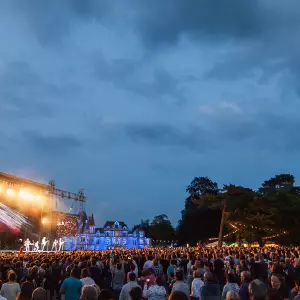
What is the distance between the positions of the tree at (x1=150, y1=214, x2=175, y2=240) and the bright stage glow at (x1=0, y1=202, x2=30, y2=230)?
8215 cm

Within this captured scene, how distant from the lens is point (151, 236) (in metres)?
141

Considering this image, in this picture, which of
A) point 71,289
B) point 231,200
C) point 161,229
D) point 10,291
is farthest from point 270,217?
point 161,229

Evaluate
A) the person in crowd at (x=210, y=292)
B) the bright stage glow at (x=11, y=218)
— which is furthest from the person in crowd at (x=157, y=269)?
the bright stage glow at (x=11, y=218)

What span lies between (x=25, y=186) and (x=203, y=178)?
52964mm

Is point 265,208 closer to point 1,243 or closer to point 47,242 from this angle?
point 47,242

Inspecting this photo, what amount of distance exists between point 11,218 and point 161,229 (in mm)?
88955

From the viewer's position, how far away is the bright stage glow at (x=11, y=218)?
49.3 m

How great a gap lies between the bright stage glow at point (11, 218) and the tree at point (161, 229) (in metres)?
82.2

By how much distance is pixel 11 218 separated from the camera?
171ft

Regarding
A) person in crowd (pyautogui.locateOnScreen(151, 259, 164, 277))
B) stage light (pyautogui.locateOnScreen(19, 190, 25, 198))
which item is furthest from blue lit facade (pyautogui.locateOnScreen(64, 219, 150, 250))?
person in crowd (pyautogui.locateOnScreen(151, 259, 164, 277))

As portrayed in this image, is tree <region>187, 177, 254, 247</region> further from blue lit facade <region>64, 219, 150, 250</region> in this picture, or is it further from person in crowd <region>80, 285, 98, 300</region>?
blue lit facade <region>64, 219, 150, 250</region>

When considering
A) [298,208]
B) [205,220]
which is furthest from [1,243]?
[298,208]

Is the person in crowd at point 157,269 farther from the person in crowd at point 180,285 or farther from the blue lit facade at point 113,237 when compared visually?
the blue lit facade at point 113,237

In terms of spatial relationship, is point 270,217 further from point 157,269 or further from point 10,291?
point 10,291
